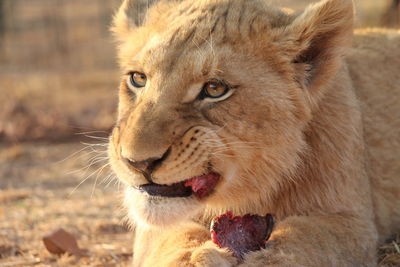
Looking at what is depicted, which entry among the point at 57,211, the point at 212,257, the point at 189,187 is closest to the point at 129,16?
the point at 189,187

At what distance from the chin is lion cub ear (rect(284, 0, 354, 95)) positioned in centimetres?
88

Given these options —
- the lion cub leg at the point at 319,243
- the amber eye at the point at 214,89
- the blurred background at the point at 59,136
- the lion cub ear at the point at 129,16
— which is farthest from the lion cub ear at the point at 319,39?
the lion cub ear at the point at 129,16

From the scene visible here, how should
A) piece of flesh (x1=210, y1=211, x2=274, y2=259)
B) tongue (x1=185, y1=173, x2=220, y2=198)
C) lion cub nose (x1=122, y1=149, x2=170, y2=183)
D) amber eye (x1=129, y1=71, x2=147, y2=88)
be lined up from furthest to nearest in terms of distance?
amber eye (x1=129, y1=71, x2=147, y2=88), piece of flesh (x1=210, y1=211, x2=274, y2=259), tongue (x1=185, y1=173, x2=220, y2=198), lion cub nose (x1=122, y1=149, x2=170, y2=183)

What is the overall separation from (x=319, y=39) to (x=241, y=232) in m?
1.07

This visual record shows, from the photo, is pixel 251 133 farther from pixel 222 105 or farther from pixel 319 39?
pixel 319 39

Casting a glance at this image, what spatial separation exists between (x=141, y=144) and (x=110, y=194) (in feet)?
11.7

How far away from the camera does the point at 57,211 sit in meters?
5.87

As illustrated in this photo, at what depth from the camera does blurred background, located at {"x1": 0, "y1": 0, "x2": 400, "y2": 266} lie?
486 cm

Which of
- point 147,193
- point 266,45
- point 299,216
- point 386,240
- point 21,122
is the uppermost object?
point 266,45

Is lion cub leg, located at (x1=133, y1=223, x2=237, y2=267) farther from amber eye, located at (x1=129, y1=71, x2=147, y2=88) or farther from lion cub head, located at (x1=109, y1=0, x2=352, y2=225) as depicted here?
amber eye, located at (x1=129, y1=71, x2=147, y2=88)

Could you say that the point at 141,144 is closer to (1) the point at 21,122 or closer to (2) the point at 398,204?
(2) the point at 398,204

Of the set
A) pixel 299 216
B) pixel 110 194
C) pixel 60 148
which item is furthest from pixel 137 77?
pixel 60 148

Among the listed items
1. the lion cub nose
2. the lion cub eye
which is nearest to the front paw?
the lion cub nose

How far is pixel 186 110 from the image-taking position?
333 cm
